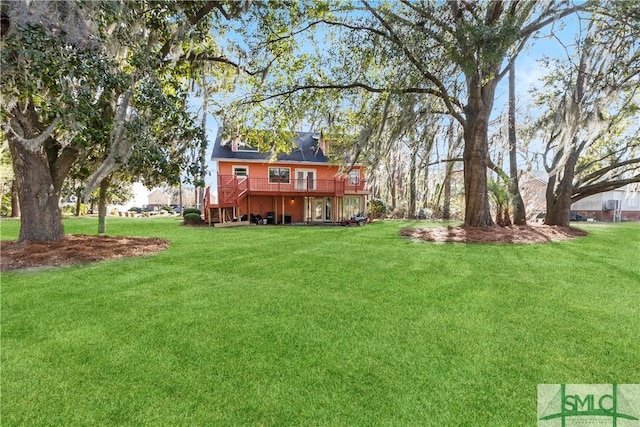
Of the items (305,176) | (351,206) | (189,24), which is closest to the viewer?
(189,24)

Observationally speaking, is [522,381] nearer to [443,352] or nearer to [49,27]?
[443,352]

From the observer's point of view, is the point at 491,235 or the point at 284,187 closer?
the point at 491,235

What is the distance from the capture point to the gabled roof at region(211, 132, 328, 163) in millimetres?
18062

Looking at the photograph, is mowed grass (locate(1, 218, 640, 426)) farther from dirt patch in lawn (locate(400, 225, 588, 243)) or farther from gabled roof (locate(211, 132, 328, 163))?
gabled roof (locate(211, 132, 328, 163))

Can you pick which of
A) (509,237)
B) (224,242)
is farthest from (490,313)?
(224,242)

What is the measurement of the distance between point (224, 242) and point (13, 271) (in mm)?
4020

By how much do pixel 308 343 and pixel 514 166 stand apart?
11876 mm

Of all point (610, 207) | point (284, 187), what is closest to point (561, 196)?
point (284, 187)

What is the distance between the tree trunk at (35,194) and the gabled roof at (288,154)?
1056cm

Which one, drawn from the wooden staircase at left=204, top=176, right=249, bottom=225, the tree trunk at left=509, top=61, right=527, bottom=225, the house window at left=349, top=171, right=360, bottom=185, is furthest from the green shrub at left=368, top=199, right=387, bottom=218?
the tree trunk at left=509, top=61, right=527, bottom=225

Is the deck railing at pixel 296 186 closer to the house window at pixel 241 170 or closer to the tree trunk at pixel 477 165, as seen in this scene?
the house window at pixel 241 170

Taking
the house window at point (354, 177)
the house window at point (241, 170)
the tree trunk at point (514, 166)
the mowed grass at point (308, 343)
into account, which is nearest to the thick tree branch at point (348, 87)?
the tree trunk at point (514, 166)

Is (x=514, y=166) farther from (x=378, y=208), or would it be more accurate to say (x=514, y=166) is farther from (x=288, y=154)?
(x=288, y=154)

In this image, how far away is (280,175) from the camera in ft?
62.6
